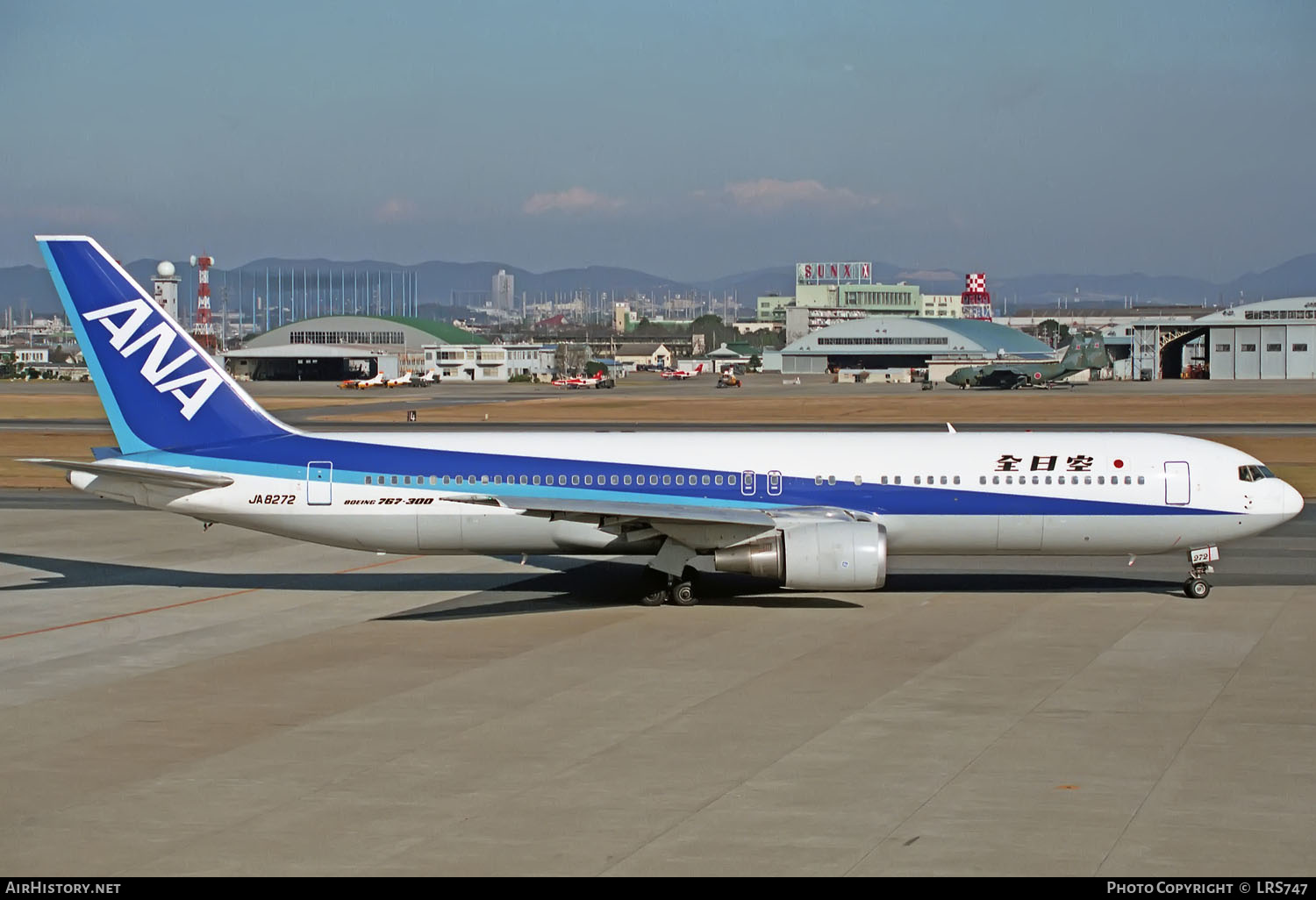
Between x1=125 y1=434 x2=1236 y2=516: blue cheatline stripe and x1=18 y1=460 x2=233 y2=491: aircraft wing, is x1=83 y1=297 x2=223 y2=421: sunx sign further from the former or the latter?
x1=18 y1=460 x2=233 y2=491: aircraft wing

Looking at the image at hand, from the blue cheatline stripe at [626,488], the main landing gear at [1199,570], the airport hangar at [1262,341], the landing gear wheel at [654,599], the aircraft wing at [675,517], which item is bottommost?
the landing gear wheel at [654,599]

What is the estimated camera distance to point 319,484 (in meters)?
32.3

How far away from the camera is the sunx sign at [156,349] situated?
107 ft

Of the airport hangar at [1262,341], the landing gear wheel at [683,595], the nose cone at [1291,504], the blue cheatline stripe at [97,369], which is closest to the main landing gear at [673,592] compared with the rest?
the landing gear wheel at [683,595]

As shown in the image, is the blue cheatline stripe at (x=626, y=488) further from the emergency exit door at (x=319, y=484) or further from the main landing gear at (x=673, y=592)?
the main landing gear at (x=673, y=592)

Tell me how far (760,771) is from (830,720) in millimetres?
3093

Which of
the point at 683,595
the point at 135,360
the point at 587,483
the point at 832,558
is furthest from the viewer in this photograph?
the point at 587,483

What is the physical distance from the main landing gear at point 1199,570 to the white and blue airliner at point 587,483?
0.05m

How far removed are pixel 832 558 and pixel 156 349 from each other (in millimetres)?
16512

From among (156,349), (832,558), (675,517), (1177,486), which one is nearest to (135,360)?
(156,349)

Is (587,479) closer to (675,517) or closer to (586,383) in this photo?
(675,517)

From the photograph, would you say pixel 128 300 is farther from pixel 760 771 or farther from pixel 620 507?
pixel 760 771

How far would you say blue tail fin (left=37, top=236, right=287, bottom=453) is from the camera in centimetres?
3231

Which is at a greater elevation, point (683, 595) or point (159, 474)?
point (159, 474)
